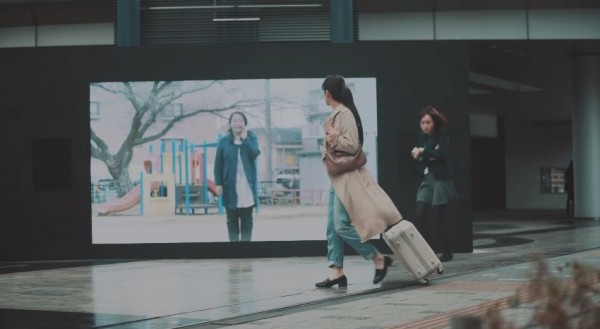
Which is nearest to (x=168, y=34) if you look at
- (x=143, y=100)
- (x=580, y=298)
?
(x=143, y=100)

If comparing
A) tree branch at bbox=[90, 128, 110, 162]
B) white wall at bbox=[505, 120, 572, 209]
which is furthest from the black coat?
white wall at bbox=[505, 120, 572, 209]

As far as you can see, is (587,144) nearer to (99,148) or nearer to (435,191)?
(435,191)

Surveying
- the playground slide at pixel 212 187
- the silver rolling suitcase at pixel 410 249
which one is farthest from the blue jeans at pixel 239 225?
the silver rolling suitcase at pixel 410 249

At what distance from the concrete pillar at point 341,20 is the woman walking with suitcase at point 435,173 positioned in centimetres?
274

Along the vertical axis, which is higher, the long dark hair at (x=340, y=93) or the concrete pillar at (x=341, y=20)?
the concrete pillar at (x=341, y=20)

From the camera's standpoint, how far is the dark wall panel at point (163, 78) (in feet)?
42.6

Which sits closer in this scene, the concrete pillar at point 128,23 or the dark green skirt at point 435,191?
the dark green skirt at point 435,191

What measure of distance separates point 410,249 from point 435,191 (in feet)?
9.28

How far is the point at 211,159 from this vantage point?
508 inches

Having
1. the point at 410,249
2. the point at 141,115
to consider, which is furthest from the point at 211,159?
the point at 410,249

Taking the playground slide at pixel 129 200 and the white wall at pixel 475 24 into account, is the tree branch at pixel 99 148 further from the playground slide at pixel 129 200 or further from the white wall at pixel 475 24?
the white wall at pixel 475 24

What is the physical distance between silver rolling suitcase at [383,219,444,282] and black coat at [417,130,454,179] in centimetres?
259

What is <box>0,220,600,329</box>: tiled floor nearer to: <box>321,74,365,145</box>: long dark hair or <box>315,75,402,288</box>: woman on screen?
<box>315,75,402,288</box>: woman on screen

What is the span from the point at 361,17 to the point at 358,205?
441 inches
